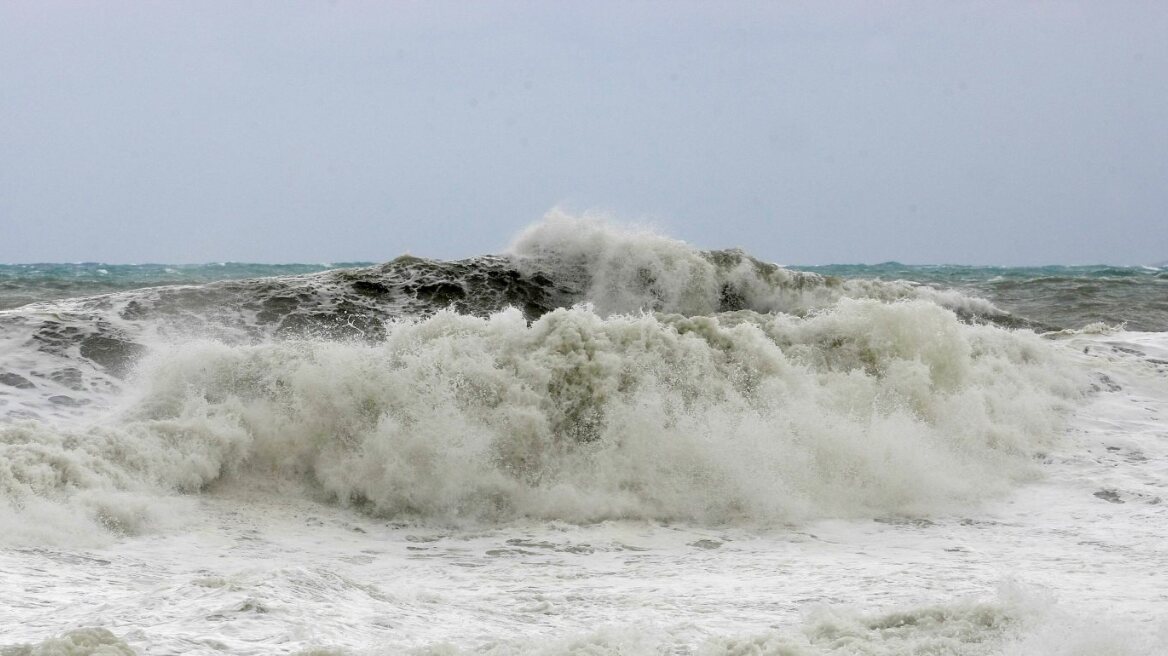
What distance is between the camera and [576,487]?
21.3ft

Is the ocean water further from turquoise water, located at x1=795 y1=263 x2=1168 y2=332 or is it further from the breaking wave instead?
turquoise water, located at x1=795 y1=263 x2=1168 y2=332

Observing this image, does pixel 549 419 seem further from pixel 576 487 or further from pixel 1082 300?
pixel 1082 300

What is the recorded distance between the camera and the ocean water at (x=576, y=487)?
12.5 feet

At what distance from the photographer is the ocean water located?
12.5 ft

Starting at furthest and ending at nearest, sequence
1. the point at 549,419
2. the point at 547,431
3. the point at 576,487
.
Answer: the point at 549,419
the point at 547,431
the point at 576,487

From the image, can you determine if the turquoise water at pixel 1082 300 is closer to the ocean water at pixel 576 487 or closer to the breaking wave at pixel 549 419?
the ocean water at pixel 576 487

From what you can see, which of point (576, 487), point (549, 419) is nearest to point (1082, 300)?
point (549, 419)

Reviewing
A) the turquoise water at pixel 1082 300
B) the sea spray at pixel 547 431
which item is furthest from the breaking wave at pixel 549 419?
the turquoise water at pixel 1082 300

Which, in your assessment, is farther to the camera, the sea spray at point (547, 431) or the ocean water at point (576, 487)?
the sea spray at point (547, 431)

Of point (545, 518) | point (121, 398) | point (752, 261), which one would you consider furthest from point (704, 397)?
point (752, 261)

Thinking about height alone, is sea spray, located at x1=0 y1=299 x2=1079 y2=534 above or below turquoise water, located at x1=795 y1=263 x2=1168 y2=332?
below

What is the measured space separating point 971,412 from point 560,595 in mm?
4659

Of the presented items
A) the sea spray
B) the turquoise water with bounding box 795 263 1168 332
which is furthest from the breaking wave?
the turquoise water with bounding box 795 263 1168 332

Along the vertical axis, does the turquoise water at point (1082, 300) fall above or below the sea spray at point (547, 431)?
above
